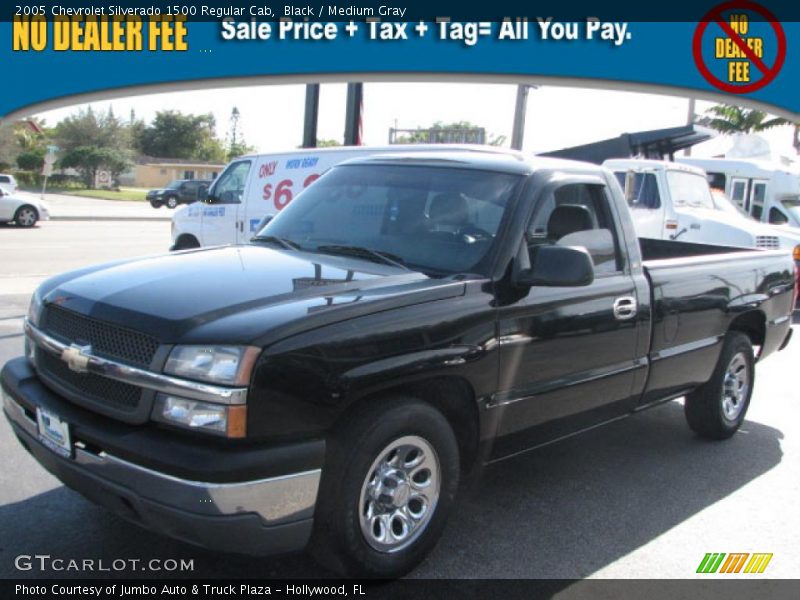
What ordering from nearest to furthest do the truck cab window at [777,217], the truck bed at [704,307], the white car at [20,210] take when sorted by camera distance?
the truck bed at [704,307], the truck cab window at [777,217], the white car at [20,210]

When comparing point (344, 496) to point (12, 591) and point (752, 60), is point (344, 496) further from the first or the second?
point (752, 60)

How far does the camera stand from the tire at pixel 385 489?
3.01m

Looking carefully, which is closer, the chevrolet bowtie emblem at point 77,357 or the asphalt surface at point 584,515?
the chevrolet bowtie emblem at point 77,357

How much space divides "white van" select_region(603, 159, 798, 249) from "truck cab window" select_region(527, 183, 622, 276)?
8375mm

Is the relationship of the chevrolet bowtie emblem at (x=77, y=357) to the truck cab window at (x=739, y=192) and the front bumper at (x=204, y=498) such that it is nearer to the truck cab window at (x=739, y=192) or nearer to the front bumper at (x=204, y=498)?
the front bumper at (x=204, y=498)

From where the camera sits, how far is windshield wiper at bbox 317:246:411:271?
12.6 feet

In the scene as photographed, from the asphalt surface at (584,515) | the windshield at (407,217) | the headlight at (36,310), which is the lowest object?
the asphalt surface at (584,515)

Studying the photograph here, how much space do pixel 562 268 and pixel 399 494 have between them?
4.17ft

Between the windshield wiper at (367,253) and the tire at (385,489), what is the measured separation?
0.84 metres

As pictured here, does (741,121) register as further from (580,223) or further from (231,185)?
(580,223)

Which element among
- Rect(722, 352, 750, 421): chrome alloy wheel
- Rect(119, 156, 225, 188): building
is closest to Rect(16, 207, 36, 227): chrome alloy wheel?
Rect(722, 352, 750, 421): chrome alloy wheel

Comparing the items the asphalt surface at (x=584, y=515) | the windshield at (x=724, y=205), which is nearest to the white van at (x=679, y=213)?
the windshield at (x=724, y=205)

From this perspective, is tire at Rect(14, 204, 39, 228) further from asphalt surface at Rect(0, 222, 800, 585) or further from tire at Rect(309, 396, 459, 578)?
tire at Rect(309, 396, 459, 578)

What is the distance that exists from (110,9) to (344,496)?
10315mm
